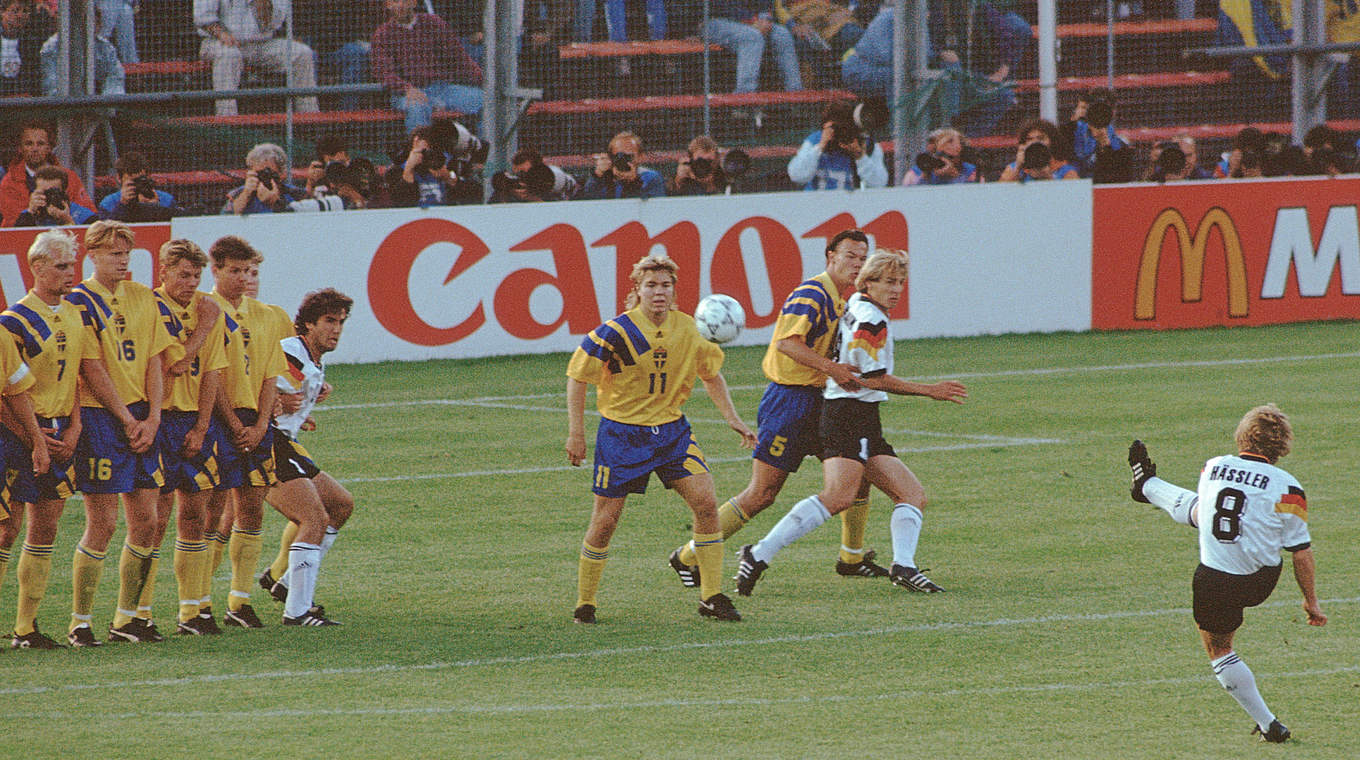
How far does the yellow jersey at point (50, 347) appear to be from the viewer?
7836mm

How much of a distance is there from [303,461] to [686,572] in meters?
2.09

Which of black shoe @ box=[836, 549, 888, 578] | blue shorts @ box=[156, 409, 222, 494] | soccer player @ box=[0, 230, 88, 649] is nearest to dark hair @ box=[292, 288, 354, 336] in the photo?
blue shorts @ box=[156, 409, 222, 494]

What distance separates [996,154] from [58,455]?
15.8m

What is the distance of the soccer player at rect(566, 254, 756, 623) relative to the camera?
28.3 feet

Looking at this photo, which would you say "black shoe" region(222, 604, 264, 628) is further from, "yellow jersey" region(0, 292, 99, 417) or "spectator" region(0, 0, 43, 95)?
"spectator" region(0, 0, 43, 95)

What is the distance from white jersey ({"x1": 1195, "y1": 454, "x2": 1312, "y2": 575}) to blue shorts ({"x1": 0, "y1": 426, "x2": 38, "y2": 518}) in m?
4.84

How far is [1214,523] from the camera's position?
21.0 ft

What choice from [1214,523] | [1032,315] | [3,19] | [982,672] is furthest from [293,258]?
[1214,523]

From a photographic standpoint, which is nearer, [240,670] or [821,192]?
[240,670]

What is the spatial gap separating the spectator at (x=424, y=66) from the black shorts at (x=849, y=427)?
1139cm

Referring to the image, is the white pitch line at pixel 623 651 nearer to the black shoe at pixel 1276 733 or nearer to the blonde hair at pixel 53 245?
the blonde hair at pixel 53 245

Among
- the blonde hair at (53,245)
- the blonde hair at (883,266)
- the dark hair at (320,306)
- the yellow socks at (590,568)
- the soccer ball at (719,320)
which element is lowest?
the yellow socks at (590,568)

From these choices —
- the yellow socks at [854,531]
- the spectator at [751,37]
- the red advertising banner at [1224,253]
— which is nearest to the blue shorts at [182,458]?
the yellow socks at [854,531]

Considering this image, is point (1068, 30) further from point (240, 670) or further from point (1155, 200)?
point (240, 670)
